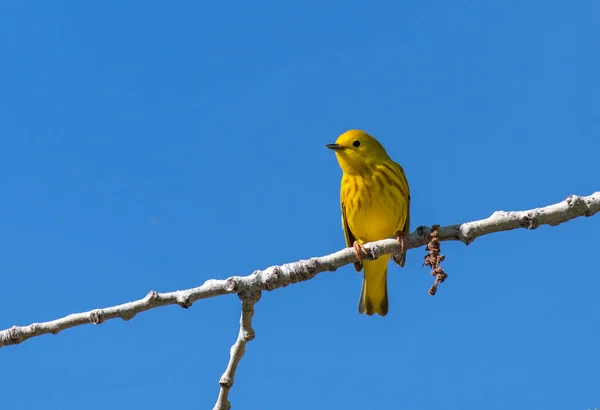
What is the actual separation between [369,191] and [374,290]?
60.0 inches

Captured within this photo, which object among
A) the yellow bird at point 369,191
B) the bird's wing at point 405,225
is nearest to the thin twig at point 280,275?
the yellow bird at point 369,191

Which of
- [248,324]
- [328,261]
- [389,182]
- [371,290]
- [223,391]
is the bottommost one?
[223,391]

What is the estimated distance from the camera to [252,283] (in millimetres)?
4293

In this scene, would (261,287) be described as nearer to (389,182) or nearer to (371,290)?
(389,182)

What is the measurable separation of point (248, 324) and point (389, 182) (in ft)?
9.98

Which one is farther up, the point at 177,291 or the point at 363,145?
the point at 363,145

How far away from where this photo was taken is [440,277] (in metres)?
4.31

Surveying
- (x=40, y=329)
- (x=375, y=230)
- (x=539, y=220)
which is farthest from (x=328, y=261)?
(x=375, y=230)

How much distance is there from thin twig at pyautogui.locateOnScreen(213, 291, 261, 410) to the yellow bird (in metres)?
2.50

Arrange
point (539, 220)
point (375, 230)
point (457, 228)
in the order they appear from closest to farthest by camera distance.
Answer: point (539, 220) → point (457, 228) → point (375, 230)

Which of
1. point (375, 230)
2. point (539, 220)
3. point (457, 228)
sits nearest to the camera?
point (539, 220)

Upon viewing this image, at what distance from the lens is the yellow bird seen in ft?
22.4

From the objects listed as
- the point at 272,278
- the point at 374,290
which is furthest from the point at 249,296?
the point at 374,290

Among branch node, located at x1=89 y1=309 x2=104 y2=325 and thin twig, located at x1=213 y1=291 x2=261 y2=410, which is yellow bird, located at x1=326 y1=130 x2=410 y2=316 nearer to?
thin twig, located at x1=213 y1=291 x2=261 y2=410
